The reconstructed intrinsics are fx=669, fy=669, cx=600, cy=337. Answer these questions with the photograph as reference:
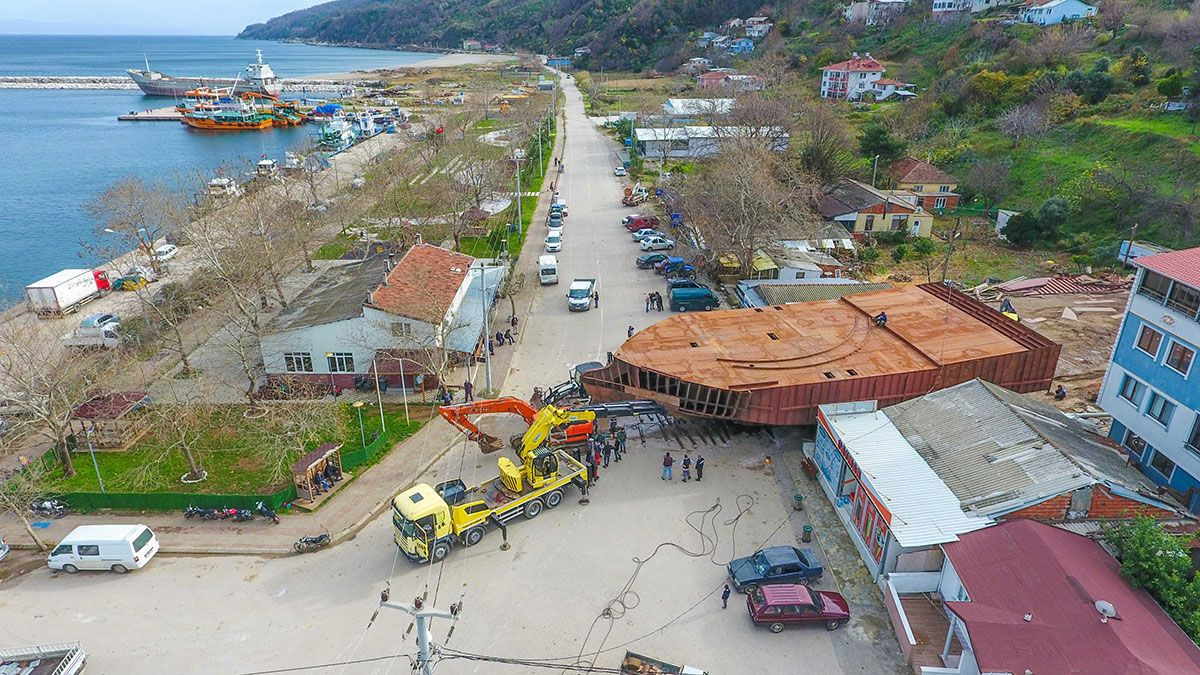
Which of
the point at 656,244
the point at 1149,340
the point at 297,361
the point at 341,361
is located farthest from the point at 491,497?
the point at 656,244

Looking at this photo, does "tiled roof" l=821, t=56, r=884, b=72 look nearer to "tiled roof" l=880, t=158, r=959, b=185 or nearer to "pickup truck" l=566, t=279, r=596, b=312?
"tiled roof" l=880, t=158, r=959, b=185

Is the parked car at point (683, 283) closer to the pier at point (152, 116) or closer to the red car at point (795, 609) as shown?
the red car at point (795, 609)

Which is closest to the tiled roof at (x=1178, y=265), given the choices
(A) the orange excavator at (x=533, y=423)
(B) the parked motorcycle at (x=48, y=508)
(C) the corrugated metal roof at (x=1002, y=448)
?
(C) the corrugated metal roof at (x=1002, y=448)

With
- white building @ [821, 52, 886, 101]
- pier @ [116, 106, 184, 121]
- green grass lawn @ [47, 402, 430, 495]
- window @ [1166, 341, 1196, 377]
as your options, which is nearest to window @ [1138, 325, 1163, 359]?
window @ [1166, 341, 1196, 377]

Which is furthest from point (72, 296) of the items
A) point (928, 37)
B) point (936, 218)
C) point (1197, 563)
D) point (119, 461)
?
A: point (928, 37)

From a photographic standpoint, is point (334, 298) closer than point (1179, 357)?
No

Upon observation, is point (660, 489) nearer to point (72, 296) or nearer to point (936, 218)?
point (72, 296)

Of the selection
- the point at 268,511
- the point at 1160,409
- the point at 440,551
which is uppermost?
the point at 1160,409

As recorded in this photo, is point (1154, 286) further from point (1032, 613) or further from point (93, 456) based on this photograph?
point (93, 456)
